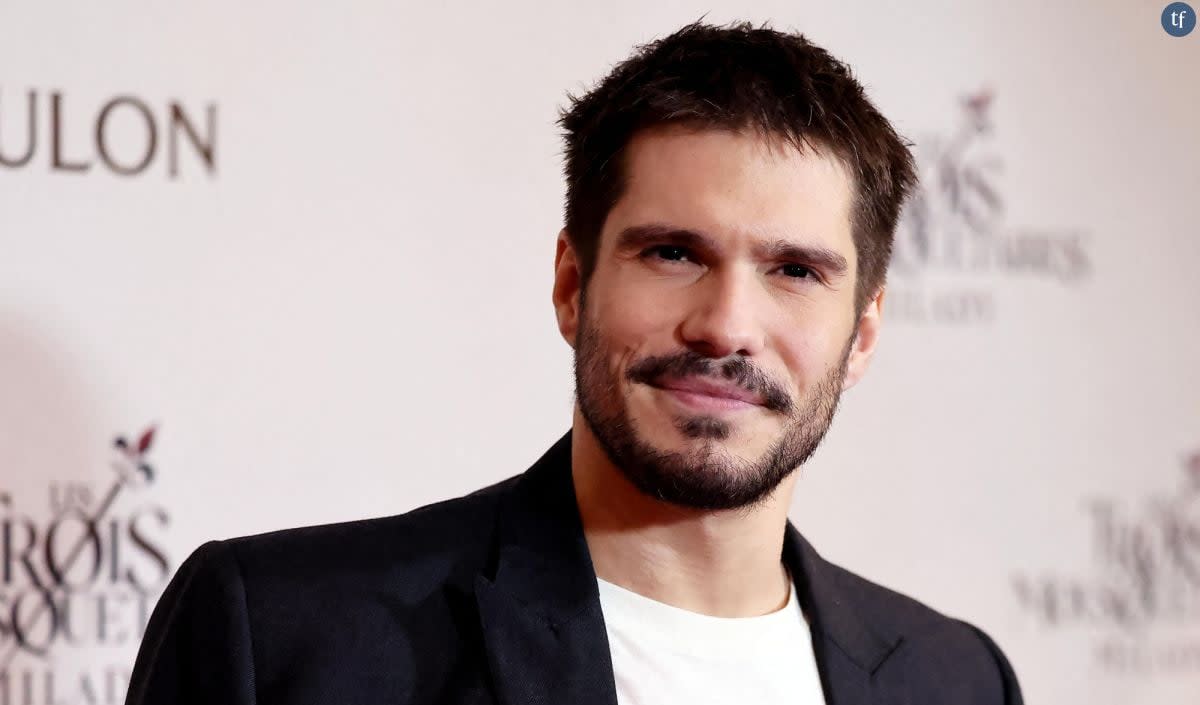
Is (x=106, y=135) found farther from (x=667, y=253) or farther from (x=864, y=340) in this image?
(x=864, y=340)

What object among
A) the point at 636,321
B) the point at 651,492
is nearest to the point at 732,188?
the point at 636,321

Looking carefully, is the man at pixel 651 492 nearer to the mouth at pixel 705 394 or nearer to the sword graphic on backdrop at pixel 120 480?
the mouth at pixel 705 394

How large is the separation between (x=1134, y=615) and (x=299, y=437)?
1.56 meters

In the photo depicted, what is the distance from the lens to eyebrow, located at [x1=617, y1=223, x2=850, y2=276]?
157cm

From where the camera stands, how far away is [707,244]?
1567 mm

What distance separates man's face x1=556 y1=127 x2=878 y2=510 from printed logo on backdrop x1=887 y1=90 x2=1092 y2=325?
39.4 inches

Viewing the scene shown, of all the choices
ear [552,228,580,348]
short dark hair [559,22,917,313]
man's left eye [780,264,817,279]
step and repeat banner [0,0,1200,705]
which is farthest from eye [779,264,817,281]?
step and repeat banner [0,0,1200,705]

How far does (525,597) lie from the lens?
156 centimetres

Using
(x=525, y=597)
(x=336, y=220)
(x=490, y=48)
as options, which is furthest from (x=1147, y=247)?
(x=525, y=597)

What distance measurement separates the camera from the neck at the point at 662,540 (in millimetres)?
1628

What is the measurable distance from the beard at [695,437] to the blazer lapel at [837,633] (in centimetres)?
23

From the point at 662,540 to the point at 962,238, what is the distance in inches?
48.2

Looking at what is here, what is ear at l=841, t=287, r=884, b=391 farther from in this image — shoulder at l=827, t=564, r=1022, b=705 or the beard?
shoulder at l=827, t=564, r=1022, b=705

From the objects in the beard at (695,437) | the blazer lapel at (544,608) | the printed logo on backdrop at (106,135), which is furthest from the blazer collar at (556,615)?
the printed logo on backdrop at (106,135)
